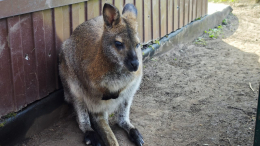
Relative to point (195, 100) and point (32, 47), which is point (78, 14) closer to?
point (32, 47)

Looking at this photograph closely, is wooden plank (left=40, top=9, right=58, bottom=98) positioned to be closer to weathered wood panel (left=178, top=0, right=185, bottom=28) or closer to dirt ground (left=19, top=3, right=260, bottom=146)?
dirt ground (left=19, top=3, right=260, bottom=146)

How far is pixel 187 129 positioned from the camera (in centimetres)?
385

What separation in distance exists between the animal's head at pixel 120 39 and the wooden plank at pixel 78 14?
99 cm

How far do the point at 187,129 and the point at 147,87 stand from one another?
1346 millimetres

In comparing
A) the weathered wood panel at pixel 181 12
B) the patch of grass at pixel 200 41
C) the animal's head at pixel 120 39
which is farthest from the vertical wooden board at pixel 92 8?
the patch of grass at pixel 200 41

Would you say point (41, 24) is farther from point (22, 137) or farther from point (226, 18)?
point (226, 18)

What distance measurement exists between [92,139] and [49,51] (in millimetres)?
1127

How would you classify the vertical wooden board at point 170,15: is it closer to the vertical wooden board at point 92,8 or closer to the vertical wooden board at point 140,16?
the vertical wooden board at point 140,16

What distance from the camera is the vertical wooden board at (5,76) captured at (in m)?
3.13

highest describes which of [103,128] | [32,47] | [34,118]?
[32,47]

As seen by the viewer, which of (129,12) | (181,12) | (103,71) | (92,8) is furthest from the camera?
(181,12)

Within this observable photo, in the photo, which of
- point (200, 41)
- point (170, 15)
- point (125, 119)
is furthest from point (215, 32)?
point (125, 119)

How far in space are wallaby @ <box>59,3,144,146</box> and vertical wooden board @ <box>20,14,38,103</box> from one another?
14.6 inches

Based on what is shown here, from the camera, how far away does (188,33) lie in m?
7.30
